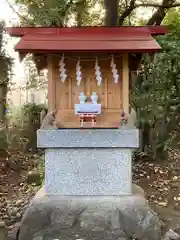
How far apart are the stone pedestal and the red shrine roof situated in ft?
3.41

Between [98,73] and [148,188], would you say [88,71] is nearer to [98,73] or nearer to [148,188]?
[98,73]

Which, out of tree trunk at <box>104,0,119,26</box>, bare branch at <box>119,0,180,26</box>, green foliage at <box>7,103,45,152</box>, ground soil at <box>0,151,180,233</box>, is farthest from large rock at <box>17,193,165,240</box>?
green foliage at <box>7,103,45,152</box>

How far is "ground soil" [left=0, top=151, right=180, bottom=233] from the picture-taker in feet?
17.7

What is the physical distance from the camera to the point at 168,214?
541 centimetres

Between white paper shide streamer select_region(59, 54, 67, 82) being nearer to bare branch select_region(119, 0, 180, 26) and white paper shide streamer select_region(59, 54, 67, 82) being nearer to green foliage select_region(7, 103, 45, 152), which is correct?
bare branch select_region(119, 0, 180, 26)

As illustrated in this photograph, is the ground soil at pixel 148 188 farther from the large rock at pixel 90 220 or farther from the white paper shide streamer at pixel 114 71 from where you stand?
the white paper shide streamer at pixel 114 71

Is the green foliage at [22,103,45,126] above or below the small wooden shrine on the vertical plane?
below

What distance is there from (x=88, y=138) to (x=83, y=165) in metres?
0.36

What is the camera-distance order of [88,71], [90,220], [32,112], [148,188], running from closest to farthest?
[90,220] → [88,71] → [148,188] → [32,112]

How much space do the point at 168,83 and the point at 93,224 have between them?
367 cm

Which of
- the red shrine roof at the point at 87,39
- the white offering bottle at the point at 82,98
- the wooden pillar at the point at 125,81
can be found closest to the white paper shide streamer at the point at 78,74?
the white offering bottle at the point at 82,98

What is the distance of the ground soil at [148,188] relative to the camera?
5406mm

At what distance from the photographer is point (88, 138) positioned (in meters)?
4.64

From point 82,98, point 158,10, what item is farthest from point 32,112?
point 82,98
